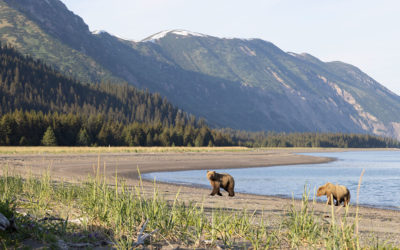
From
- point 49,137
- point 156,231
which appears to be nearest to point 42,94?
point 49,137

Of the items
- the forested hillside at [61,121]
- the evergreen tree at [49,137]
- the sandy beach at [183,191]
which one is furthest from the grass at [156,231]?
the evergreen tree at [49,137]

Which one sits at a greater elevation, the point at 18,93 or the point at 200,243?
the point at 18,93

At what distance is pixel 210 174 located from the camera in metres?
16.5

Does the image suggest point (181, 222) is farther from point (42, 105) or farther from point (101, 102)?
point (101, 102)

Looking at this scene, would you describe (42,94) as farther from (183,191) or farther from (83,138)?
(183,191)

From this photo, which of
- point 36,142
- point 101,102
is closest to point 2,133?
point 36,142

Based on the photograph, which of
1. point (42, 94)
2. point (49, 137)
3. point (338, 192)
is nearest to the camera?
point (338, 192)

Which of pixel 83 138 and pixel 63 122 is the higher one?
pixel 63 122

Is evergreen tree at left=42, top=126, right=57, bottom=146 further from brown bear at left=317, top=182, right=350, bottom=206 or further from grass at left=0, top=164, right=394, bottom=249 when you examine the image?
grass at left=0, top=164, right=394, bottom=249

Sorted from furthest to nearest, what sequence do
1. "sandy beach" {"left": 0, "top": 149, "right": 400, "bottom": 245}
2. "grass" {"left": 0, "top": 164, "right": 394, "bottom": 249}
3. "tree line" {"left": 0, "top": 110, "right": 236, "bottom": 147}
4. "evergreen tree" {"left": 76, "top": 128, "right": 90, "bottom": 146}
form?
"evergreen tree" {"left": 76, "top": 128, "right": 90, "bottom": 146}
"tree line" {"left": 0, "top": 110, "right": 236, "bottom": 147}
"sandy beach" {"left": 0, "top": 149, "right": 400, "bottom": 245}
"grass" {"left": 0, "top": 164, "right": 394, "bottom": 249}

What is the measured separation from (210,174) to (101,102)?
615 ft

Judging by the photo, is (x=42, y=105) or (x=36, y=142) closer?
(x=36, y=142)

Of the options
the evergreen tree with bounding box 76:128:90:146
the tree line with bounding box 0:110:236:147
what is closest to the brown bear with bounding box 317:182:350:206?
the tree line with bounding box 0:110:236:147

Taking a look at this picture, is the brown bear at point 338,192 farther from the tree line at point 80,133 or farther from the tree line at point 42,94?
the tree line at point 42,94
